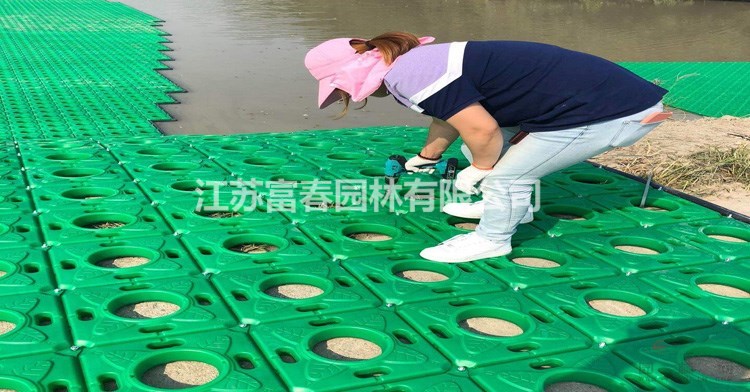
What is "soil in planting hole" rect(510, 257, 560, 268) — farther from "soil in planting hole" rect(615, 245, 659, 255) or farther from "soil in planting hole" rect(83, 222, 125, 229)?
"soil in planting hole" rect(83, 222, 125, 229)

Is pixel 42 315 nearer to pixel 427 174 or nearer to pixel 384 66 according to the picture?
pixel 384 66

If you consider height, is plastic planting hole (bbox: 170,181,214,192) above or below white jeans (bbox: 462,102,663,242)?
below

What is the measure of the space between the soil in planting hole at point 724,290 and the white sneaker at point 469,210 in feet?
3.10

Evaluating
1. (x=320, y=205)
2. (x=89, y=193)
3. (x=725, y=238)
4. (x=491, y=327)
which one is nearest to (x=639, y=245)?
(x=725, y=238)

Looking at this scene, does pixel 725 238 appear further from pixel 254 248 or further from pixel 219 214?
pixel 219 214

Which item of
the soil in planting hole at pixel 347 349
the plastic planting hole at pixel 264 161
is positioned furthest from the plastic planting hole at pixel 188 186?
the soil in planting hole at pixel 347 349

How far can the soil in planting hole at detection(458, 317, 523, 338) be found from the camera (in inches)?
115

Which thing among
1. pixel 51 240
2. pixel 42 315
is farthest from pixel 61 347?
pixel 51 240

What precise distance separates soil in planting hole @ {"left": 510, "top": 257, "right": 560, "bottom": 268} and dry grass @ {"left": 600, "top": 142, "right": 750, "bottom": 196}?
5.82 ft

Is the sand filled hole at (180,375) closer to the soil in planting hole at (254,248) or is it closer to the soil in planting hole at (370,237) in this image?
the soil in planting hole at (254,248)

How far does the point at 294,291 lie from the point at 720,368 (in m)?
1.66

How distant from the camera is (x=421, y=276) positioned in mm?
3439

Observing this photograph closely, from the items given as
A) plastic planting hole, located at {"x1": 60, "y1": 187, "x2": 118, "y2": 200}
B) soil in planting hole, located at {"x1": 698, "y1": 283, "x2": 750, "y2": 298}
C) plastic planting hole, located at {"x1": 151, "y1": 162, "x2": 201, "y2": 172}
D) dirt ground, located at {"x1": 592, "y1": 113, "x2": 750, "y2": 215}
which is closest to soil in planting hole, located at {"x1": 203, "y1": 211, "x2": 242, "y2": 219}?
plastic planting hole, located at {"x1": 60, "y1": 187, "x2": 118, "y2": 200}

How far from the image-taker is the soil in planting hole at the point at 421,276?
3.40m
